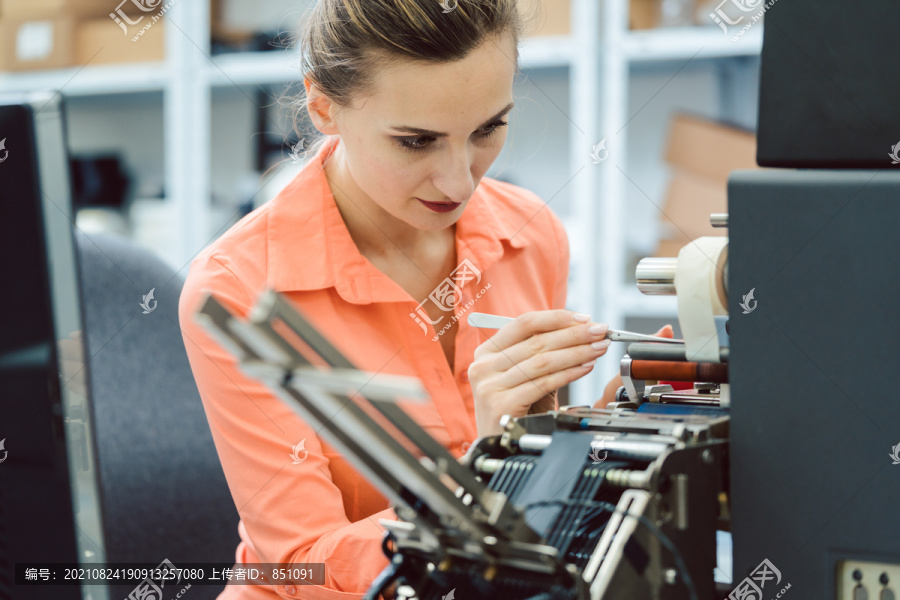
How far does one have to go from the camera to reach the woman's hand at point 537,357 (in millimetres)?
887

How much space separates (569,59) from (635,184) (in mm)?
418

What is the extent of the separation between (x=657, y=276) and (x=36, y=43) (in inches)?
99.9

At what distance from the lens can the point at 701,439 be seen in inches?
24.6

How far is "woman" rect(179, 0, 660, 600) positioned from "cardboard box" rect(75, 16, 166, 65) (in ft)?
4.88

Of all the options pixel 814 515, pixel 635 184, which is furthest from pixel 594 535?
pixel 635 184

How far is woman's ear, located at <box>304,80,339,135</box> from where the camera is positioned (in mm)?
1131

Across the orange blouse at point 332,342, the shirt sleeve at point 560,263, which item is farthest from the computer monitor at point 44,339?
the shirt sleeve at point 560,263

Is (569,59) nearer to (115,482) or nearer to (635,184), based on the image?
Result: (635,184)

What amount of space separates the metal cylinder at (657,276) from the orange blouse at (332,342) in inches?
15.5

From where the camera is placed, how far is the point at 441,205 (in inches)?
42.6

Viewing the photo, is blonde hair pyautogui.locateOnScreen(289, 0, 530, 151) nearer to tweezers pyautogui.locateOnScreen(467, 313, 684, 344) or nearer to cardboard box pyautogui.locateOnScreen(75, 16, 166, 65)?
tweezers pyautogui.locateOnScreen(467, 313, 684, 344)

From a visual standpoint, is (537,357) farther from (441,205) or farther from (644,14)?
(644,14)

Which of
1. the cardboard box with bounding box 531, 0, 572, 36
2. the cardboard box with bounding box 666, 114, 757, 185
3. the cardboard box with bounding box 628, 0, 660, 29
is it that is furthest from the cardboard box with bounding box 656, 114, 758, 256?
the cardboard box with bounding box 531, 0, 572, 36

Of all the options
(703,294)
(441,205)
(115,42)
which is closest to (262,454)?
(441,205)
